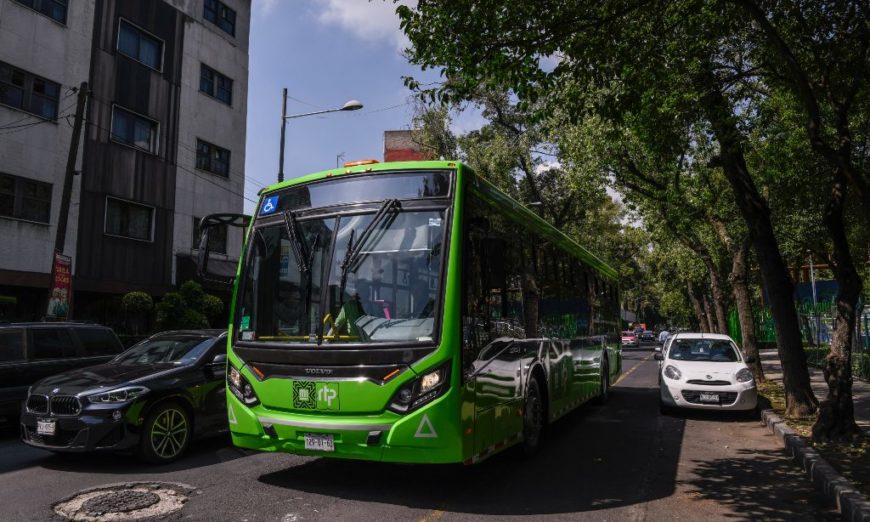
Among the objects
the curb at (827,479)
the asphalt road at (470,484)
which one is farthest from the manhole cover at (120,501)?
the curb at (827,479)

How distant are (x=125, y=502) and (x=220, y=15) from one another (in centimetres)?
2405

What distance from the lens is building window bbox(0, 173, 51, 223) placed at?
1758cm

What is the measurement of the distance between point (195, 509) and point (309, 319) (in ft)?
6.18

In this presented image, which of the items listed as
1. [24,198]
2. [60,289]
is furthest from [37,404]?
[24,198]

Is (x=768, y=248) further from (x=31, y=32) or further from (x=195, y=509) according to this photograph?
(x=31, y=32)

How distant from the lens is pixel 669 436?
9734 mm

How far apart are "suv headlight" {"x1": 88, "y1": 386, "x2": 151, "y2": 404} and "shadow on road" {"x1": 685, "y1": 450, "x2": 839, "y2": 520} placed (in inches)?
235

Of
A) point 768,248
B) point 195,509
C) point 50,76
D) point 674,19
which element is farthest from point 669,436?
point 50,76

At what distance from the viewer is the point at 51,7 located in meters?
19.0

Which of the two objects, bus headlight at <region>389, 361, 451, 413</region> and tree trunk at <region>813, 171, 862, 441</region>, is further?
tree trunk at <region>813, 171, 862, 441</region>

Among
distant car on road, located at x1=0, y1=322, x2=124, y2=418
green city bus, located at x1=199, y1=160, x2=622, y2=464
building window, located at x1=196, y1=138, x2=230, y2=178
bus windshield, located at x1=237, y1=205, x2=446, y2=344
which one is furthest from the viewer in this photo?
building window, located at x1=196, y1=138, x2=230, y2=178

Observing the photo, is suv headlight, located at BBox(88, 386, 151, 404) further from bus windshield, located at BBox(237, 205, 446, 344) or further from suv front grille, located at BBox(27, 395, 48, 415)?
bus windshield, located at BBox(237, 205, 446, 344)

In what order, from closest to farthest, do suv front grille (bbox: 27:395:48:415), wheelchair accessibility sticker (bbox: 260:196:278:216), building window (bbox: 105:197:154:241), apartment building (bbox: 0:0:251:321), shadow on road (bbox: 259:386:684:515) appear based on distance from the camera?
shadow on road (bbox: 259:386:684:515) < wheelchair accessibility sticker (bbox: 260:196:278:216) < suv front grille (bbox: 27:395:48:415) < apartment building (bbox: 0:0:251:321) < building window (bbox: 105:197:154:241)

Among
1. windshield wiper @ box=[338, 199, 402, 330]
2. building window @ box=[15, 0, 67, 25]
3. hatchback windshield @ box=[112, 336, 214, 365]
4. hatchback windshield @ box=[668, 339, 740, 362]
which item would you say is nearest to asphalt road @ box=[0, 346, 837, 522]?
hatchback windshield @ box=[112, 336, 214, 365]
